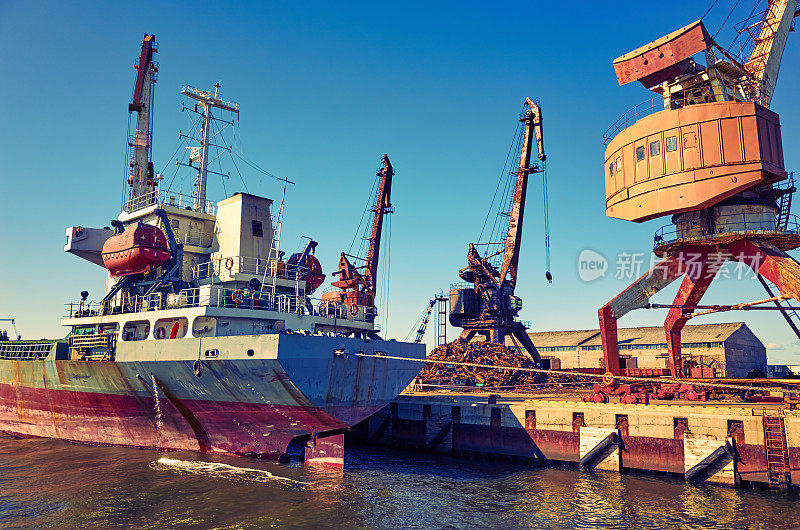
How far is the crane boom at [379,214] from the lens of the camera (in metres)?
51.2

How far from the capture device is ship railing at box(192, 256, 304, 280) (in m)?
26.5

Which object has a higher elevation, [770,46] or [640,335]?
[770,46]

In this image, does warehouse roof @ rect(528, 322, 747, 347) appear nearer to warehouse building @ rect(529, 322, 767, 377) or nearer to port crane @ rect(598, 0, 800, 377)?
warehouse building @ rect(529, 322, 767, 377)

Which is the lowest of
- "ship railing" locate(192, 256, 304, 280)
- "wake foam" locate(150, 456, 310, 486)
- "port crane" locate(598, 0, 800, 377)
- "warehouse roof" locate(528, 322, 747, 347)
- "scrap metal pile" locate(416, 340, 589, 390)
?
"wake foam" locate(150, 456, 310, 486)

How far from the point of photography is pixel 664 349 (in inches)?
2048

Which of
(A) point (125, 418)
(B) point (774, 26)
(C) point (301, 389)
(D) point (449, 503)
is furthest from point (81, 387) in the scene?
(B) point (774, 26)

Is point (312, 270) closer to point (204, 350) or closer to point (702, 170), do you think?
point (204, 350)

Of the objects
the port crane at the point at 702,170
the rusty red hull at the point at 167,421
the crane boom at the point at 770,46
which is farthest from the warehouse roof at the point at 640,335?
the rusty red hull at the point at 167,421

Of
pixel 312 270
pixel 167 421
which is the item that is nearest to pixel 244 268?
pixel 312 270

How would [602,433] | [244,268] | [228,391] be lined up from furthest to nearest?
[244,268]
[602,433]
[228,391]

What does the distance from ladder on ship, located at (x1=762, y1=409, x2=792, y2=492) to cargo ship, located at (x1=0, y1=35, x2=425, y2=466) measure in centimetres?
1417

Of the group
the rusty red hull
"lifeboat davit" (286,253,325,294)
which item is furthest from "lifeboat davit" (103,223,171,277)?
"lifeboat davit" (286,253,325,294)

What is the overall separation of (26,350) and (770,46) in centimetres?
4576

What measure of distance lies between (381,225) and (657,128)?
2833 centimetres
